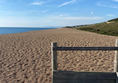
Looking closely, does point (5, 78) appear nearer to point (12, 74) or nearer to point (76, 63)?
point (12, 74)

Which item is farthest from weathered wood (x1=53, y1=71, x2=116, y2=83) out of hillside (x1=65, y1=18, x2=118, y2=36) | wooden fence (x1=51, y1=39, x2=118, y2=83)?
hillside (x1=65, y1=18, x2=118, y2=36)

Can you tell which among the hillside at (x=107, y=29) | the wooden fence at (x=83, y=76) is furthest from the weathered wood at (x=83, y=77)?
the hillside at (x=107, y=29)

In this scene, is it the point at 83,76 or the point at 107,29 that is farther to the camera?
the point at 107,29

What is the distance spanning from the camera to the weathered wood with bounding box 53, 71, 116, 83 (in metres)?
3.40

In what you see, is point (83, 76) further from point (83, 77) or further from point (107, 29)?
point (107, 29)

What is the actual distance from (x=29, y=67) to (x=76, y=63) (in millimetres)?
2373

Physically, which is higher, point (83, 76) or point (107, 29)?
point (107, 29)

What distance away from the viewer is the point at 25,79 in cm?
441

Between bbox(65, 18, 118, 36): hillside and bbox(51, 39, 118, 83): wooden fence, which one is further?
bbox(65, 18, 118, 36): hillside

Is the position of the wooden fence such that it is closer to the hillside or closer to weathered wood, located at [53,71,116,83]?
weathered wood, located at [53,71,116,83]

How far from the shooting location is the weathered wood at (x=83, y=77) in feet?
11.2

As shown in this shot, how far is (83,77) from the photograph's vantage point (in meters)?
3.41

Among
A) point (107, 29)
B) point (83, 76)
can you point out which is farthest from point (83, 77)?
point (107, 29)

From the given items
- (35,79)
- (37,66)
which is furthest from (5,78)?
(37,66)
